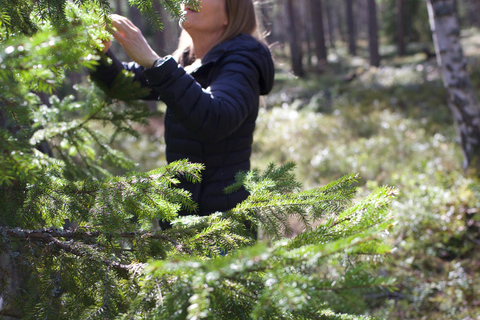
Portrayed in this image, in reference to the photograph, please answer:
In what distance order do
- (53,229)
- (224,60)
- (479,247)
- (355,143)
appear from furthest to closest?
(355,143) → (479,247) → (224,60) → (53,229)

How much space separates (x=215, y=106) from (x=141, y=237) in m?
0.62

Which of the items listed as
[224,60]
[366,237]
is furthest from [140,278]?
[224,60]

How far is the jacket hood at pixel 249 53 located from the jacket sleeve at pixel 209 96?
0.04 meters

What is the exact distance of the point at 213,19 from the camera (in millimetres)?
Answer: 1847

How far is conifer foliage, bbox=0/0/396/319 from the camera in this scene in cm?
70

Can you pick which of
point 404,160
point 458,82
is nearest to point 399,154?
point 404,160

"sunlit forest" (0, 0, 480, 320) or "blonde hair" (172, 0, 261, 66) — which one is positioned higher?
"blonde hair" (172, 0, 261, 66)

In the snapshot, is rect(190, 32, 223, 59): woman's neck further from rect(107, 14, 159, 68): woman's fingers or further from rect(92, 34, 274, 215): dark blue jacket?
rect(107, 14, 159, 68): woman's fingers

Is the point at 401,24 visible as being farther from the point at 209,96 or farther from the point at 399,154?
the point at 209,96

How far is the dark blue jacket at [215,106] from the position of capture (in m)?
1.43

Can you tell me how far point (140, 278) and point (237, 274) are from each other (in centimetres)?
31

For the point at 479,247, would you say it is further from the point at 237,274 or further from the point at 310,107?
the point at 310,107

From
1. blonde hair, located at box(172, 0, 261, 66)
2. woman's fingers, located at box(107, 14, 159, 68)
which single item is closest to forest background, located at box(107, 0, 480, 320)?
blonde hair, located at box(172, 0, 261, 66)

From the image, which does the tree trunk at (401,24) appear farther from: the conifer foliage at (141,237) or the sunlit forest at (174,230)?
the conifer foliage at (141,237)
